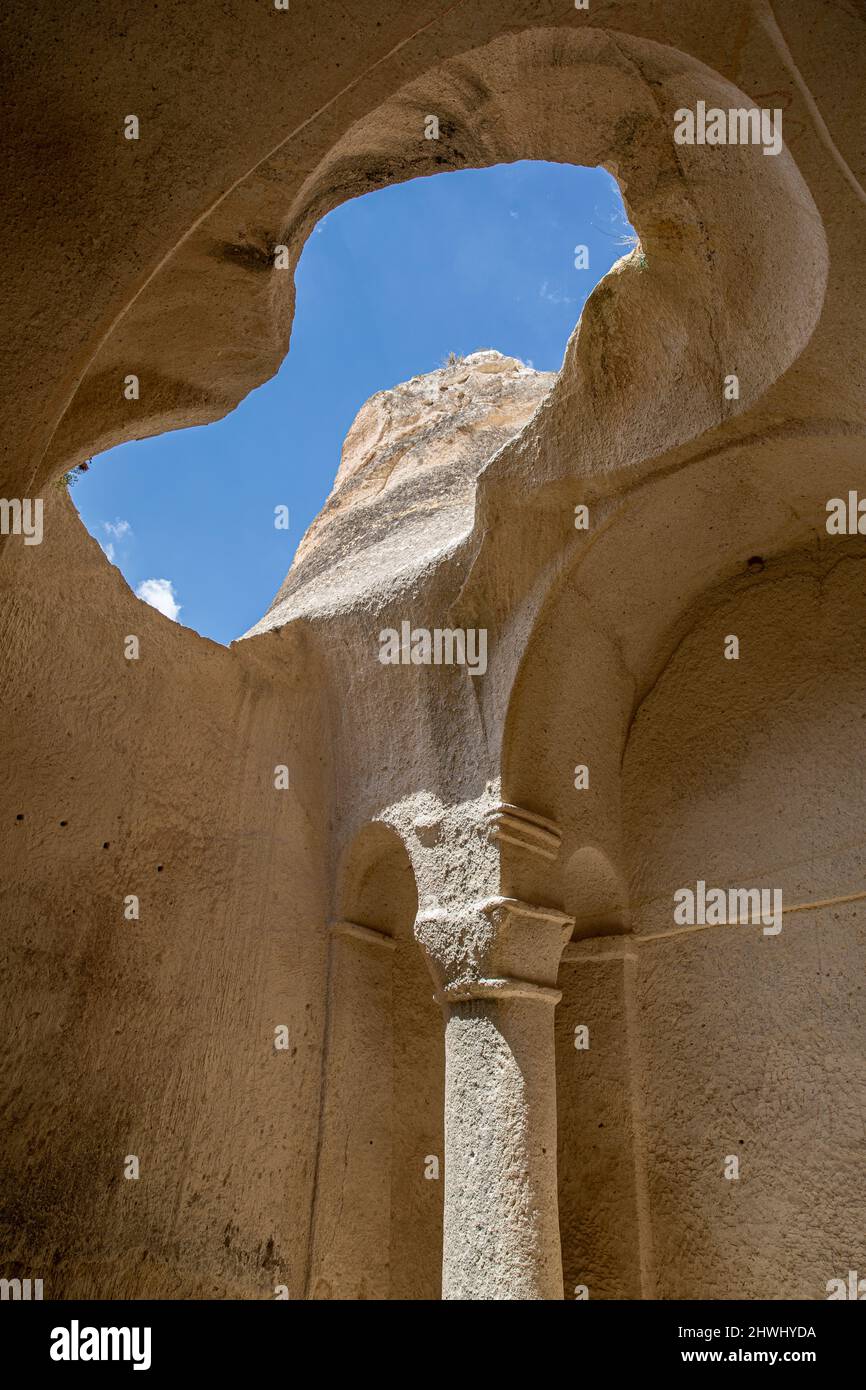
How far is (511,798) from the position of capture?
4922mm

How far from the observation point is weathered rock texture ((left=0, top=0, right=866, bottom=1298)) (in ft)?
11.2

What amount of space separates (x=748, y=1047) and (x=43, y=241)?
4561 millimetres

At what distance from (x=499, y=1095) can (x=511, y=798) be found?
1.37 m

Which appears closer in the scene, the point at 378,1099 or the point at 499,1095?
the point at 499,1095

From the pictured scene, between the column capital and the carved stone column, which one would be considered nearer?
the carved stone column

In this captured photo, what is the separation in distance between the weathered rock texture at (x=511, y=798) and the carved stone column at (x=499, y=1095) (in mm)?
19

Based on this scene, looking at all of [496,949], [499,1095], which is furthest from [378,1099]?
[496,949]

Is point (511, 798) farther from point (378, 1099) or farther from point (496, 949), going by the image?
point (378, 1099)

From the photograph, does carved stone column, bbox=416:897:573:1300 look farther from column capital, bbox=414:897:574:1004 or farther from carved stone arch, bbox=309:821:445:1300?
carved stone arch, bbox=309:821:445:1300

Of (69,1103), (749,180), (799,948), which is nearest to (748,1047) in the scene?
(799,948)

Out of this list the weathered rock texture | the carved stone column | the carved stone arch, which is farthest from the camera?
the carved stone arch

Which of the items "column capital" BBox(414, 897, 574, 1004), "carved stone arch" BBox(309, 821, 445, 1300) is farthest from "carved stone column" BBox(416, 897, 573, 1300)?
"carved stone arch" BBox(309, 821, 445, 1300)

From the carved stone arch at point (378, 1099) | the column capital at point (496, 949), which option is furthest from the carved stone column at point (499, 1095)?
the carved stone arch at point (378, 1099)
